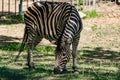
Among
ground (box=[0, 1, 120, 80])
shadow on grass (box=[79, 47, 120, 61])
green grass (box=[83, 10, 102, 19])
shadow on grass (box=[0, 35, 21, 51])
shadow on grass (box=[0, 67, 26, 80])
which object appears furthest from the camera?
green grass (box=[83, 10, 102, 19])

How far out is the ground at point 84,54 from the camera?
28.9 ft

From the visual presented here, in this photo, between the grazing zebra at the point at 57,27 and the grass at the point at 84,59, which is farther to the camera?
the grass at the point at 84,59

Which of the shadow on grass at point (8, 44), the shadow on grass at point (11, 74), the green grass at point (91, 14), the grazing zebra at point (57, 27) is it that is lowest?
the shadow on grass at point (11, 74)

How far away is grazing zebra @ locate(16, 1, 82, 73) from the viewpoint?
8594 millimetres

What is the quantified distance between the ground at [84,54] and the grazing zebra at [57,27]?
388mm

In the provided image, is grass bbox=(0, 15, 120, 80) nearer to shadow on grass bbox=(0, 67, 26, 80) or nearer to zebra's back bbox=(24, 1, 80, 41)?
shadow on grass bbox=(0, 67, 26, 80)

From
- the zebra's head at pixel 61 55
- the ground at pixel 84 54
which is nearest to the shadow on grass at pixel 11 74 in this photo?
the ground at pixel 84 54

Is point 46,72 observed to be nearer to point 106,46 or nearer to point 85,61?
point 85,61

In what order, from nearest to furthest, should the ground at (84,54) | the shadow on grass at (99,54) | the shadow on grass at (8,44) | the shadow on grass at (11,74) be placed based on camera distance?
the shadow on grass at (11,74) → the ground at (84,54) → the shadow on grass at (99,54) → the shadow on grass at (8,44)

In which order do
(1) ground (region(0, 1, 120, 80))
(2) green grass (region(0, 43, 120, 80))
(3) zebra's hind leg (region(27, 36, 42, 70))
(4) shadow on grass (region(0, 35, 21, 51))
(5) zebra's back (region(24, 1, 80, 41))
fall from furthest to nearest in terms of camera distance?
(4) shadow on grass (region(0, 35, 21, 51)) → (3) zebra's hind leg (region(27, 36, 42, 70)) → (5) zebra's back (region(24, 1, 80, 41)) → (1) ground (region(0, 1, 120, 80)) → (2) green grass (region(0, 43, 120, 80))

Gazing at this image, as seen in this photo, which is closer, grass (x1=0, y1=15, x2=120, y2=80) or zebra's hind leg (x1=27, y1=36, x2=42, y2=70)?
grass (x1=0, y1=15, x2=120, y2=80)

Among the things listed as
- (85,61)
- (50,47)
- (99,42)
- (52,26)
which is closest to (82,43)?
(99,42)

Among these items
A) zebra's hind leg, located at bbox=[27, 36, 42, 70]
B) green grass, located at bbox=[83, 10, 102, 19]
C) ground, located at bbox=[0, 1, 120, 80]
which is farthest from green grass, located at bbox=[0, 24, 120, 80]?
green grass, located at bbox=[83, 10, 102, 19]

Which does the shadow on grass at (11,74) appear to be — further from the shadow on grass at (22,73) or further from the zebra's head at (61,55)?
the zebra's head at (61,55)
